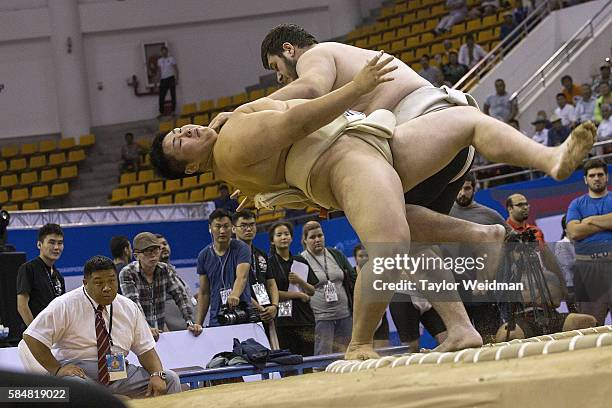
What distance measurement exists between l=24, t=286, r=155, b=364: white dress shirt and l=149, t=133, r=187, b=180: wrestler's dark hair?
139 cm

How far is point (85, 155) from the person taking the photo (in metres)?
16.9

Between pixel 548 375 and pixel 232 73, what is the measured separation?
16.9 m

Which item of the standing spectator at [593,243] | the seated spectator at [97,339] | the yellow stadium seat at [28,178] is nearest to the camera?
the seated spectator at [97,339]

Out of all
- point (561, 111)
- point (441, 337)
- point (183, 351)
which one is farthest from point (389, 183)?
point (561, 111)

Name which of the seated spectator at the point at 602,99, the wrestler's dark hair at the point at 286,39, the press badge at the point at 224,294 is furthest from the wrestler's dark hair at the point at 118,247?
the seated spectator at the point at 602,99

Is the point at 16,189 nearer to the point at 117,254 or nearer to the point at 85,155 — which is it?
the point at 85,155

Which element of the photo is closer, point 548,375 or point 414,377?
point 548,375

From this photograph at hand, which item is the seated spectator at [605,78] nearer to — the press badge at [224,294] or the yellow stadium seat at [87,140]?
the press badge at [224,294]

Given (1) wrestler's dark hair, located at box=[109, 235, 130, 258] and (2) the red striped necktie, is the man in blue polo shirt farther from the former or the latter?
(2) the red striped necktie

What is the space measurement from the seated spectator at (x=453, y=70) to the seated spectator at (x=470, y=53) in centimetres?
30

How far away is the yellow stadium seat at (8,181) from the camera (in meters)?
15.9

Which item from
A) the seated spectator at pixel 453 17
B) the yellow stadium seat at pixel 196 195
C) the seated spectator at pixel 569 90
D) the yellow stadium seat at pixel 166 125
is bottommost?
the yellow stadium seat at pixel 196 195

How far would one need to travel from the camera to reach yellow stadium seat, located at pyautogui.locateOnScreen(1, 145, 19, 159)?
16.7 meters

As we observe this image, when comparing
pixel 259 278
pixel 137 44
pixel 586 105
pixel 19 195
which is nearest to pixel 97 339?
pixel 259 278
